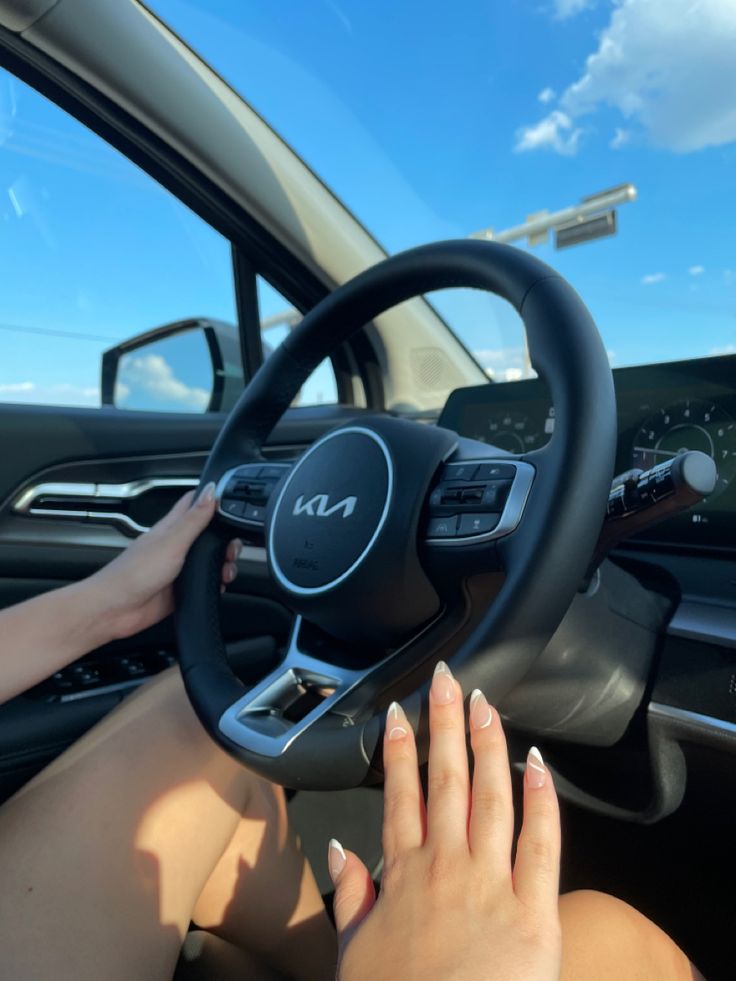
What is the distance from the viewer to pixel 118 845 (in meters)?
0.87

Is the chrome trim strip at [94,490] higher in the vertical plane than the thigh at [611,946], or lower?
higher

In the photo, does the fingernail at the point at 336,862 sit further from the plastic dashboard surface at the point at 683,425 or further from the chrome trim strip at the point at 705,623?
the plastic dashboard surface at the point at 683,425

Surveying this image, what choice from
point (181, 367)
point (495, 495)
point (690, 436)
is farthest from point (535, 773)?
point (181, 367)

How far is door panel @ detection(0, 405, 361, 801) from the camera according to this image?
1.64 metres

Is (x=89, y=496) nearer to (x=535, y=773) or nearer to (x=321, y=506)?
(x=321, y=506)

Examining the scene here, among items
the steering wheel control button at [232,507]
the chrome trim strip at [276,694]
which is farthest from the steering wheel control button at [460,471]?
the steering wheel control button at [232,507]

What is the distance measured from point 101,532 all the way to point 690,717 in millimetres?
1250

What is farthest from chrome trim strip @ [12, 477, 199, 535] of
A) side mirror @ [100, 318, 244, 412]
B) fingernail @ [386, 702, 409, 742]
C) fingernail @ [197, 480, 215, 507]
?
fingernail @ [386, 702, 409, 742]

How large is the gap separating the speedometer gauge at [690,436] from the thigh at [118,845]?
0.80 metres

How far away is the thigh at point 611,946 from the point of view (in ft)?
2.38

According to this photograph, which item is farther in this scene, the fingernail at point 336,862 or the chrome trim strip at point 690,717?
the chrome trim strip at point 690,717

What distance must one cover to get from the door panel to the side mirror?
0.64ft

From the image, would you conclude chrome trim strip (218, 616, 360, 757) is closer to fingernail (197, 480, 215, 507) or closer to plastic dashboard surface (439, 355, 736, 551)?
fingernail (197, 480, 215, 507)

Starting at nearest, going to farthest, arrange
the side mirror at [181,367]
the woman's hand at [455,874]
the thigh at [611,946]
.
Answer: the woman's hand at [455,874], the thigh at [611,946], the side mirror at [181,367]
